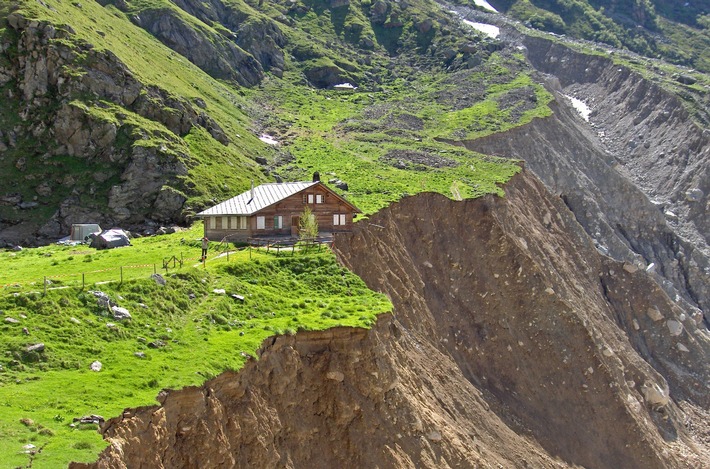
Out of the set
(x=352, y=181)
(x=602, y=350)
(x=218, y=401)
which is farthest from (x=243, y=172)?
(x=218, y=401)

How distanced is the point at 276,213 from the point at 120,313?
20783 millimetres

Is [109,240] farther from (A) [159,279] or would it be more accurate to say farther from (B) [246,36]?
(B) [246,36]

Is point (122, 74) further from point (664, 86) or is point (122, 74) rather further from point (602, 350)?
point (664, 86)

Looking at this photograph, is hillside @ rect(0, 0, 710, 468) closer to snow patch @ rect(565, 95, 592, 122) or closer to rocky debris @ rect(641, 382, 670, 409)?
rocky debris @ rect(641, 382, 670, 409)

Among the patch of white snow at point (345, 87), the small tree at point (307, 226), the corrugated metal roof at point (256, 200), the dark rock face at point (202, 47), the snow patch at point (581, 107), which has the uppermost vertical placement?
the dark rock face at point (202, 47)

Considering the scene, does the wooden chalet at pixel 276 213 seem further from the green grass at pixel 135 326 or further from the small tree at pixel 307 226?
the green grass at pixel 135 326

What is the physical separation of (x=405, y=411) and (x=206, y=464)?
12.1 metres

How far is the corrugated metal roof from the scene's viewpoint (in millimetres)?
51969

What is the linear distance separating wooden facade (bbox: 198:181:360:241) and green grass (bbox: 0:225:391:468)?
485 centimetres

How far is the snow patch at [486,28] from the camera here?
6663 inches

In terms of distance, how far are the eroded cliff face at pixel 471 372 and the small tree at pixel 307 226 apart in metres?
2.01

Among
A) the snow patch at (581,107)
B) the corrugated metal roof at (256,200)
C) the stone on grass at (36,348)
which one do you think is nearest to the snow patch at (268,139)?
the corrugated metal roof at (256,200)

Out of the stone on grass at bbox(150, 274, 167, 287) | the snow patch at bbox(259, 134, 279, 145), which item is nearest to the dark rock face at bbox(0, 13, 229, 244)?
the snow patch at bbox(259, 134, 279, 145)

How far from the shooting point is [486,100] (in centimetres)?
11925
